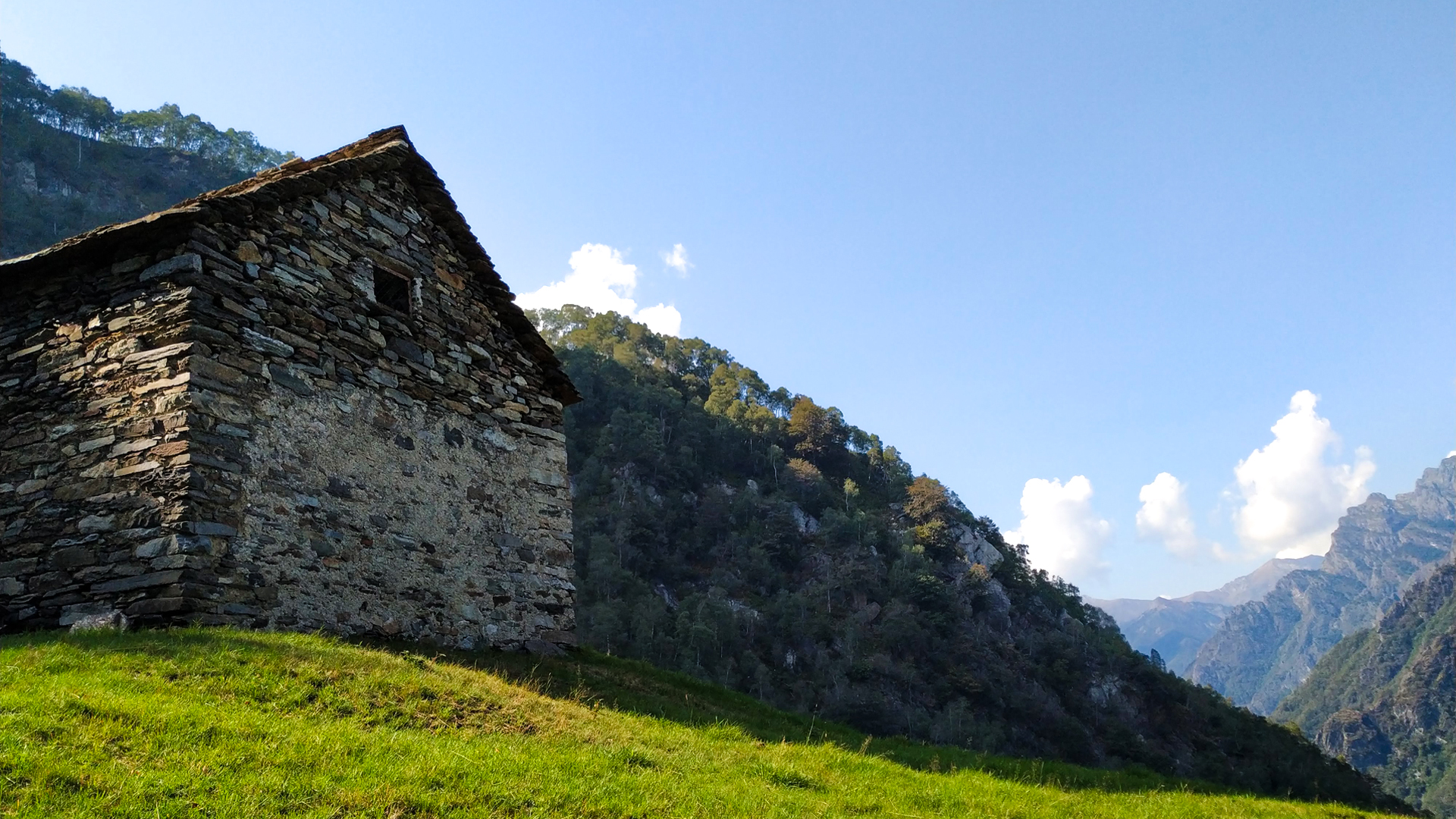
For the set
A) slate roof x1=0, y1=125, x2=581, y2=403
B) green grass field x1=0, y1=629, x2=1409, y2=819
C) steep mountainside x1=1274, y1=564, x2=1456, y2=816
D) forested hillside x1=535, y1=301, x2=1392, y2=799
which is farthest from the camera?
steep mountainside x1=1274, y1=564, x2=1456, y2=816

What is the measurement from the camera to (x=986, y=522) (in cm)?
9794

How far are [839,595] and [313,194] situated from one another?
230ft

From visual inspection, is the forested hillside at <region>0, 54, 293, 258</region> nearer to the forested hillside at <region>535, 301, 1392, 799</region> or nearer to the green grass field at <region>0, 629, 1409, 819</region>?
the forested hillside at <region>535, 301, 1392, 799</region>

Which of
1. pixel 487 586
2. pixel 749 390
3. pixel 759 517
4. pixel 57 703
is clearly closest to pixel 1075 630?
pixel 759 517

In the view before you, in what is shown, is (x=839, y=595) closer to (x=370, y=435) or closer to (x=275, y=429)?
(x=370, y=435)

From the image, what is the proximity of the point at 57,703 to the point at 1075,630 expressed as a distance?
87.9 m

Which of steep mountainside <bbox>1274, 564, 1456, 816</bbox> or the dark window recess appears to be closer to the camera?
the dark window recess

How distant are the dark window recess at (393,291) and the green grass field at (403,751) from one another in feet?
15.2

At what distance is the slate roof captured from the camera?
9.30m

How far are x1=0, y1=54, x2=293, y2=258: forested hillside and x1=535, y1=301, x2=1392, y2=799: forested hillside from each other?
41.1 metres

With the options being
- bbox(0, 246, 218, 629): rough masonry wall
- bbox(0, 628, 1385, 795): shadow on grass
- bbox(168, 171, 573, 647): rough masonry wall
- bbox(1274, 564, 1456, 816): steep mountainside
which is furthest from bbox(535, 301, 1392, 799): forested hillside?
bbox(0, 246, 218, 629): rough masonry wall

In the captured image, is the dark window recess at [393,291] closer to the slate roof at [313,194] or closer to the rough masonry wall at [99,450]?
the slate roof at [313,194]

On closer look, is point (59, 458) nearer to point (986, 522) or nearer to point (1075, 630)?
point (1075, 630)

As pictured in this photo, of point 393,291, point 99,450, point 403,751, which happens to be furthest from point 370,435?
point 403,751
